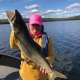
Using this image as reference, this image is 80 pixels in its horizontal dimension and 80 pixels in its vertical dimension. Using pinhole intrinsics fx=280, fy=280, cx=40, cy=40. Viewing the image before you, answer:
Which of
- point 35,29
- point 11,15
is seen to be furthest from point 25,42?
point 11,15

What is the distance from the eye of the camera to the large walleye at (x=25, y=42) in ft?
16.4

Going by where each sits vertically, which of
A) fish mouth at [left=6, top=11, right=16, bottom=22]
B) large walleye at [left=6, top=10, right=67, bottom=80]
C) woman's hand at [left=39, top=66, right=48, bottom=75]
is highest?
fish mouth at [left=6, top=11, right=16, bottom=22]

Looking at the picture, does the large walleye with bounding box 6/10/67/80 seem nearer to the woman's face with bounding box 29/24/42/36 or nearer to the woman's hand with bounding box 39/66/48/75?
the woman's hand with bounding box 39/66/48/75

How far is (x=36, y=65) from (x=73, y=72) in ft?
40.6

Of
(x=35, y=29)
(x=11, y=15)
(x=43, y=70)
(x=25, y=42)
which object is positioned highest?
(x=11, y=15)

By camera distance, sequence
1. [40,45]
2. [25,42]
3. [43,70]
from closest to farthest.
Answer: [25,42] → [43,70] → [40,45]

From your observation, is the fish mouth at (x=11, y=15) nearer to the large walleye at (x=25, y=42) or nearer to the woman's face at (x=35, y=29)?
the large walleye at (x=25, y=42)

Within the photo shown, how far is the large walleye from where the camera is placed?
5.00 m

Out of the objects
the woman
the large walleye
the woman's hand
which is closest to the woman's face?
the woman

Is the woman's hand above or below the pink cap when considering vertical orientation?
below

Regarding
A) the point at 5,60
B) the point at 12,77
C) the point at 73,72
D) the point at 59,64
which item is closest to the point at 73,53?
the point at 59,64

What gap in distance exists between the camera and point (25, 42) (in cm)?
534

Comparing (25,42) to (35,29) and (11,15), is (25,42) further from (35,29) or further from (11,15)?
(11,15)

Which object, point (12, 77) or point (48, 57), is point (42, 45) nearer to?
point (48, 57)
